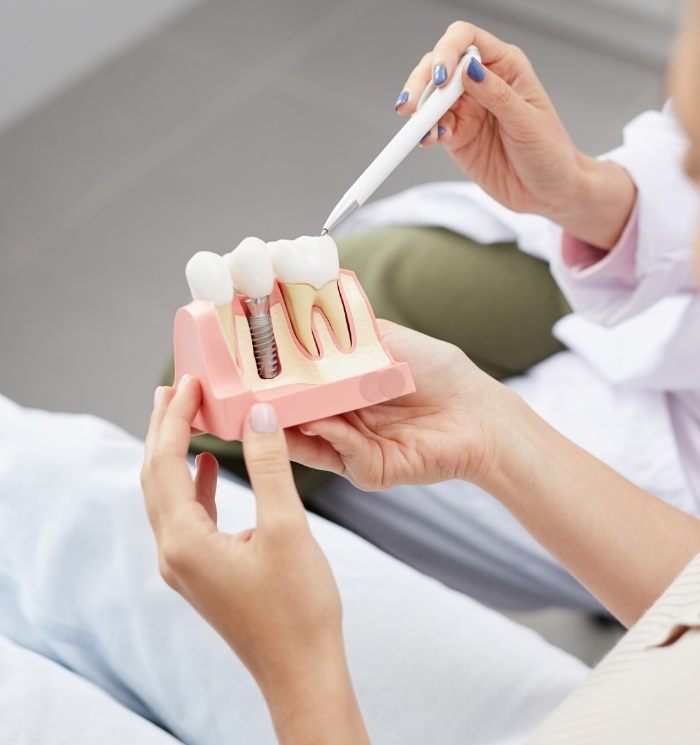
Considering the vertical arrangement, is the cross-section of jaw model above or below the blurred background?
below

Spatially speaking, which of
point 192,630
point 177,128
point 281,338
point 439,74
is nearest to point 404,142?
point 439,74

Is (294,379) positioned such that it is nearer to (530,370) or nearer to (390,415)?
(390,415)

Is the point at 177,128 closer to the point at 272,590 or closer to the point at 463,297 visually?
the point at 463,297

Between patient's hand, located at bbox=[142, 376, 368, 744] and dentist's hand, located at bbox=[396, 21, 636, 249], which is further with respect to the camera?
dentist's hand, located at bbox=[396, 21, 636, 249]

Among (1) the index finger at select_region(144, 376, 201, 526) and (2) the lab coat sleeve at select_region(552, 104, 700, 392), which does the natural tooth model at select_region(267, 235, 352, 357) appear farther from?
(2) the lab coat sleeve at select_region(552, 104, 700, 392)

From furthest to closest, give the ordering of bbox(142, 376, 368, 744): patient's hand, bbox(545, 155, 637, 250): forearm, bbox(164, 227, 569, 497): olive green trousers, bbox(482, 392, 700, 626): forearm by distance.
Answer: bbox(164, 227, 569, 497): olive green trousers < bbox(545, 155, 637, 250): forearm < bbox(482, 392, 700, 626): forearm < bbox(142, 376, 368, 744): patient's hand

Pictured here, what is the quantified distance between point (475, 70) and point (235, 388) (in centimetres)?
37

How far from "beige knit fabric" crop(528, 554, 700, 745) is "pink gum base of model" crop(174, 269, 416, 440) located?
220 millimetres

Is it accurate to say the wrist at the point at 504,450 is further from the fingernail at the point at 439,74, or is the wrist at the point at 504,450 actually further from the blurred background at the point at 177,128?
the blurred background at the point at 177,128

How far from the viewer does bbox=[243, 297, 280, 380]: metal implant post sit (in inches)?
29.4

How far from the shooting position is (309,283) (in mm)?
760

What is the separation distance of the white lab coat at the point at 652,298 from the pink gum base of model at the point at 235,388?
449mm

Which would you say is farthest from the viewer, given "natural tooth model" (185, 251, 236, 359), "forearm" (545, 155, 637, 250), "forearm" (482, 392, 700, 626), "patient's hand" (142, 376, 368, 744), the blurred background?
the blurred background

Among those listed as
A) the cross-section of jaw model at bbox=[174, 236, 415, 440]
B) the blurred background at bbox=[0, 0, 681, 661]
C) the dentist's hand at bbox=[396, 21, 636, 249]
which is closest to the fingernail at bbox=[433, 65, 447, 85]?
the dentist's hand at bbox=[396, 21, 636, 249]
